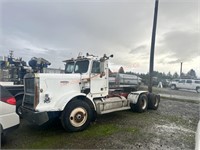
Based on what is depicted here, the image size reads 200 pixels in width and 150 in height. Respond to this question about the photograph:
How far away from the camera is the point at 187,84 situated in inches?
944

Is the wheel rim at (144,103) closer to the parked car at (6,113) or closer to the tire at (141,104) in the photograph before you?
the tire at (141,104)

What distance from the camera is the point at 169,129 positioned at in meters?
5.57

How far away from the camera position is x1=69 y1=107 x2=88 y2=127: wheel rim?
4976 mm

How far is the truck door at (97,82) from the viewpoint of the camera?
5909 millimetres

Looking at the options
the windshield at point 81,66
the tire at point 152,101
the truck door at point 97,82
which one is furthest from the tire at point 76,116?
the tire at point 152,101

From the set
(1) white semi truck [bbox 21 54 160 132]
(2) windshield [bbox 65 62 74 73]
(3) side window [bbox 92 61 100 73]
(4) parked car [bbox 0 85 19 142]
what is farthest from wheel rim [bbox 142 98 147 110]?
(4) parked car [bbox 0 85 19 142]

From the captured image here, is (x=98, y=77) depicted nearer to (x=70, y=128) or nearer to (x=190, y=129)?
(x=70, y=128)

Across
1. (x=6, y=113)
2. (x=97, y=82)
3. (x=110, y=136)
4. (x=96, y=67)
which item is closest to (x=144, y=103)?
(x=97, y=82)

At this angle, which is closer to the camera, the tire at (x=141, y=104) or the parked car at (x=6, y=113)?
the parked car at (x=6, y=113)

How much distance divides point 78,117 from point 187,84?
23.6m

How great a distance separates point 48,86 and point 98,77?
1962 millimetres

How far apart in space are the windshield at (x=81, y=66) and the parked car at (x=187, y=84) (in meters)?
22.3

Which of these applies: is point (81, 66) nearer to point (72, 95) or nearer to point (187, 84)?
point (72, 95)

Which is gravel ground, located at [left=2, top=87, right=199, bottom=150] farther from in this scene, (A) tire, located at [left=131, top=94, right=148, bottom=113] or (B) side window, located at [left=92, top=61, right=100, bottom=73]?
(B) side window, located at [left=92, top=61, right=100, bottom=73]
